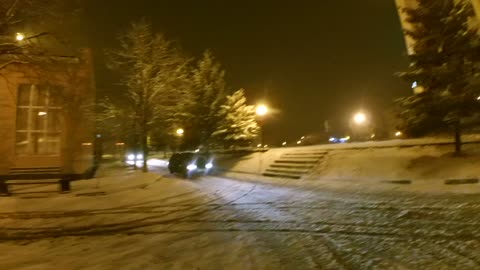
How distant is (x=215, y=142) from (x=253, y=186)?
13.4 m

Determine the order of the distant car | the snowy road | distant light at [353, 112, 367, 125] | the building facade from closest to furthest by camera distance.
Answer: the snowy road
the building facade
the distant car
distant light at [353, 112, 367, 125]

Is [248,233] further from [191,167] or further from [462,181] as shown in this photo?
[191,167]

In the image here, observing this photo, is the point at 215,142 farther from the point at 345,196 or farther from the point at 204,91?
the point at 345,196

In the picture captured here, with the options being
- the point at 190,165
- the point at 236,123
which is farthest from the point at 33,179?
the point at 236,123

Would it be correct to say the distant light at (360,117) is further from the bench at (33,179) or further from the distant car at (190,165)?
the bench at (33,179)

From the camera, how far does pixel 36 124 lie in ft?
71.1

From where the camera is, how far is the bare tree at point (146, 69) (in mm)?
26516

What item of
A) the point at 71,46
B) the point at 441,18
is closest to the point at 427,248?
the point at 71,46

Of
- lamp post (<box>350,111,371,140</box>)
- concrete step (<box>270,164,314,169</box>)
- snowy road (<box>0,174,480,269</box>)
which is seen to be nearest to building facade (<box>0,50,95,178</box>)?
snowy road (<box>0,174,480,269</box>)

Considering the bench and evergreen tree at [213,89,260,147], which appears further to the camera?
evergreen tree at [213,89,260,147]

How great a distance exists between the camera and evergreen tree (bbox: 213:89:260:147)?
Answer: 30.3m

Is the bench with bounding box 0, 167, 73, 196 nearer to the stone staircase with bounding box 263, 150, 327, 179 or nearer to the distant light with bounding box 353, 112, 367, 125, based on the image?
the stone staircase with bounding box 263, 150, 327, 179

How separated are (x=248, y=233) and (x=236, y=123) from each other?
22.1 meters

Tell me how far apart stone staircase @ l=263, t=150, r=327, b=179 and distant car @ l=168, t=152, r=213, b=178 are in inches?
198
